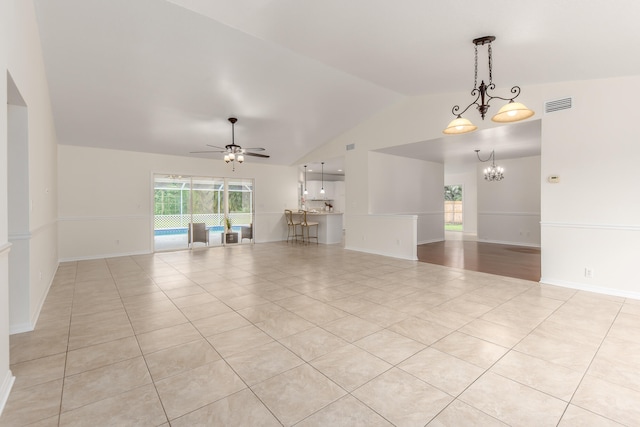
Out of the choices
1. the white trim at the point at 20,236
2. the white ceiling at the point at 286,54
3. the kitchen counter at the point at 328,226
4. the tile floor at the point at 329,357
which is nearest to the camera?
the tile floor at the point at 329,357

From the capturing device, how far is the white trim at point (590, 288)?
3619 millimetres

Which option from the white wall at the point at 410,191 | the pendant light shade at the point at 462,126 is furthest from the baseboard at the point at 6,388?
the white wall at the point at 410,191

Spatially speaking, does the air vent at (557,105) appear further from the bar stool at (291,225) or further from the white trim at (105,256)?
the white trim at (105,256)

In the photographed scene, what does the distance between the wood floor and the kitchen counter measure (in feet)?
8.09

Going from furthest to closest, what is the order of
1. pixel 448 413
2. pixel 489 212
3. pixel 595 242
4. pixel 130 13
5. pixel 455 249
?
pixel 489 212
pixel 455 249
pixel 595 242
pixel 130 13
pixel 448 413

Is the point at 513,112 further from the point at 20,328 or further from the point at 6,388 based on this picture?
the point at 20,328

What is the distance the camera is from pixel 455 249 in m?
7.45

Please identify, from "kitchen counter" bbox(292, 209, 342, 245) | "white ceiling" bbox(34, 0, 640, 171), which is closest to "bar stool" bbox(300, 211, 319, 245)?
"kitchen counter" bbox(292, 209, 342, 245)

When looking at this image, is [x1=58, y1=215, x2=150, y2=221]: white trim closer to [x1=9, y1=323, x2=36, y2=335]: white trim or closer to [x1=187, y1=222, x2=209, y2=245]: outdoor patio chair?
[x1=187, y1=222, x2=209, y2=245]: outdoor patio chair

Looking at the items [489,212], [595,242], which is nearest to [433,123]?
[595,242]

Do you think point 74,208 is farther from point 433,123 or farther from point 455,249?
point 455,249

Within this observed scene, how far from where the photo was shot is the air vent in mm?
3990

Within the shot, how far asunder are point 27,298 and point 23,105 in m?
1.78

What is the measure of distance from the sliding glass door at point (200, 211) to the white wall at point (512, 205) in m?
7.16
